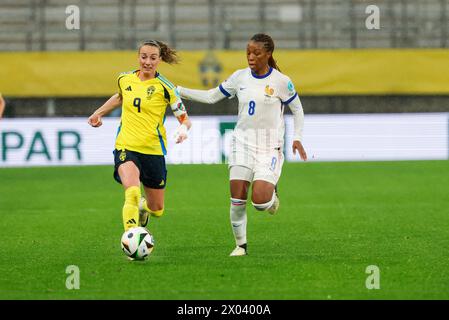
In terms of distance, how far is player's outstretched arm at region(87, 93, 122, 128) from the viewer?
32.7ft

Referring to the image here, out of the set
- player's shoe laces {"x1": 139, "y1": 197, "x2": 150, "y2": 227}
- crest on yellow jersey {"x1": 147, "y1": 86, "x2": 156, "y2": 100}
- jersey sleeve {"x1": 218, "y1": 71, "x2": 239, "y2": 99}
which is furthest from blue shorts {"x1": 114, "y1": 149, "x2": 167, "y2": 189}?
jersey sleeve {"x1": 218, "y1": 71, "x2": 239, "y2": 99}

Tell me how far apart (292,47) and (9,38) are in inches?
269

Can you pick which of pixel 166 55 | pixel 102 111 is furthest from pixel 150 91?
pixel 102 111

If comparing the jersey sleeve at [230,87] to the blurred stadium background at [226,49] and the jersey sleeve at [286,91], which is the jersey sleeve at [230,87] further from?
the blurred stadium background at [226,49]

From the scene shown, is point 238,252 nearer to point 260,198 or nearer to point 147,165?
point 260,198

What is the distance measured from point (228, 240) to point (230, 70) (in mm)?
14258

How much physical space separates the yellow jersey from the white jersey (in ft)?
1.99

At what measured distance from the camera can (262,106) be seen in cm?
980

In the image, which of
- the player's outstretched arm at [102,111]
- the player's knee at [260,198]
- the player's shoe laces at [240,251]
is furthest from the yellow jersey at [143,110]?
the player's shoe laces at [240,251]

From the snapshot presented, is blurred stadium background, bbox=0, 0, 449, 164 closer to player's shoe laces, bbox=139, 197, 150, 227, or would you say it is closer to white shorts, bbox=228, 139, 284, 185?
player's shoe laces, bbox=139, 197, 150, 227

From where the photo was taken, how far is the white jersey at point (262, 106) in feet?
32.1

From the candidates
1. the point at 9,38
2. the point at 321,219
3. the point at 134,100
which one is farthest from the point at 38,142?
the point at 134,100

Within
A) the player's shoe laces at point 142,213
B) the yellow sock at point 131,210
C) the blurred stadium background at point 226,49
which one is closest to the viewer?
the yellow sock at point 131,210

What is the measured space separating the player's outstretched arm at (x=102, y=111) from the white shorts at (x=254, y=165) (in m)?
1.23
